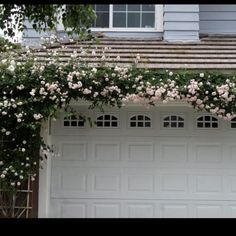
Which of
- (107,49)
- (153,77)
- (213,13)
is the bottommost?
(153,77)

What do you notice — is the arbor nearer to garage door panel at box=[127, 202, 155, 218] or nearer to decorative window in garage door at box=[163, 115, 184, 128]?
decorative window in garage door at box=[163, 115, 184, 128]

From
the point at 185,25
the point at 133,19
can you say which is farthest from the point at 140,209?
the point at 133,19

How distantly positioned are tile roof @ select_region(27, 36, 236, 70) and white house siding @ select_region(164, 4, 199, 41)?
0.22m

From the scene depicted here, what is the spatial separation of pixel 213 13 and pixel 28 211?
549 centimetres

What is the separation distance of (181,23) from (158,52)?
1.18 metres

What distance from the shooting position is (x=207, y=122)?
8156 millimetres

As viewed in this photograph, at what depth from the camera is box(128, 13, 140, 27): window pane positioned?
376 inches

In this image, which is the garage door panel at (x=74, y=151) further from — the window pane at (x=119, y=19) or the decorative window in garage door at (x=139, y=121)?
the window pane at (x=119, y=19)

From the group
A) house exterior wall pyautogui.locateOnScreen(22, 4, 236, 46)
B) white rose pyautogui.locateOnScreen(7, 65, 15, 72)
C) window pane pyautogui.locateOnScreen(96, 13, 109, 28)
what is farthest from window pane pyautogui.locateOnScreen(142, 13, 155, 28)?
white rose pyautogui.locateOnScreen(7, 65, 15, 72)

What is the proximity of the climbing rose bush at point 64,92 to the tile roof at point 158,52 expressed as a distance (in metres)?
0.37

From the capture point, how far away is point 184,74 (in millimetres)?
7250

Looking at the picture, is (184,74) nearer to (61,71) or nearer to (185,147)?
(185,147)

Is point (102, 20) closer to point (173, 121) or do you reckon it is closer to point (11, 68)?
point (173, 121)
